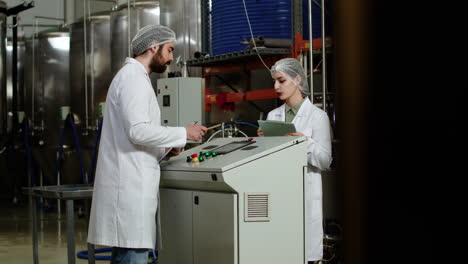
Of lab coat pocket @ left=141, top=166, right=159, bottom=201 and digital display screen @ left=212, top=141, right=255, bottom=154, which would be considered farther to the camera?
digital display screen @ left=212, top=141, right=255, bottom=154

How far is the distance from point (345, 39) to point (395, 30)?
0.02m

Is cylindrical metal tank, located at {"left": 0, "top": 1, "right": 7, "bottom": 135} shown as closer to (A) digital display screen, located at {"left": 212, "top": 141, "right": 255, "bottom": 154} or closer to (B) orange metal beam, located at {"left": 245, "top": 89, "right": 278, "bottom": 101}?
(B) orange metal beam, located at {"left": 245, "top": 89, "right": 278, "bottom": 101}

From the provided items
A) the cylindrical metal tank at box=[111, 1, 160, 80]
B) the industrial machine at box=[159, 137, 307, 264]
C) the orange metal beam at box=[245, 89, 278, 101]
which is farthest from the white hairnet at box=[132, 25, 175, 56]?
the cylindrical metal tank at box=[111, 1, 160, 80]

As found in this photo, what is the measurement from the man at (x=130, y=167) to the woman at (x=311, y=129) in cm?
69

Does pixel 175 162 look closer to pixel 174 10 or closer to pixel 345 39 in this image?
pixel 345 39

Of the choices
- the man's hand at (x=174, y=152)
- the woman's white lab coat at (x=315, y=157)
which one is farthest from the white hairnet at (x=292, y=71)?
the man's hand at (x=174, y=152)

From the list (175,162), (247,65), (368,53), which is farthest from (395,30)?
(247,65)

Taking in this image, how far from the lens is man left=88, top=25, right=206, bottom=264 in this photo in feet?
7.42

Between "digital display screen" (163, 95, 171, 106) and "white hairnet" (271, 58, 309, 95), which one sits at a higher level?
"white hairnet" (271, 58, 309, 95)

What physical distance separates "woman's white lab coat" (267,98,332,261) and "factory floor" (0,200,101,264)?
2.40 m

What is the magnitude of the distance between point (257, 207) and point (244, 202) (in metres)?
0.06

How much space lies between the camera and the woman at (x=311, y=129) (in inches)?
113

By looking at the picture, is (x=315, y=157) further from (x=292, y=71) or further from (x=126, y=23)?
(x=126, y=23)

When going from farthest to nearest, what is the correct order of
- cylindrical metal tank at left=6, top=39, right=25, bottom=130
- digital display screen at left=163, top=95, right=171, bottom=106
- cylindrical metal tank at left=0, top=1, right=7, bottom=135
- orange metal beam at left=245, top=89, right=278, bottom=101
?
cylindrical metal tank at left=6, top=39, right=25, bottom=130, cylindrical metal tank at left=0, top=1, right=7, bottom=135, digital display screen at left=163, top=95, right=171, bottom=106, orange metal beam at left=245, top=89, right=278, bottom=101
